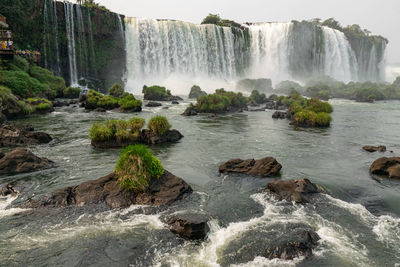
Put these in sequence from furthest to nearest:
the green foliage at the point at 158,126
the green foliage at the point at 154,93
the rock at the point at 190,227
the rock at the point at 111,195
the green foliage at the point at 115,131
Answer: the green foliage at the point at 154,93
the green foliage at the point at 158,126
the green foliage at the point at 115,131
the rock at the point at 111,195
the rock at the point at 190,227

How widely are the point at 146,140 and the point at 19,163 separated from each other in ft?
25.8

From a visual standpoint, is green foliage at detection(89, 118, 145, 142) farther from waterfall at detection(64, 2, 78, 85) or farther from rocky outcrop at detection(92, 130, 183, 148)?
waterfall at detection(64, 2, 78, 85)

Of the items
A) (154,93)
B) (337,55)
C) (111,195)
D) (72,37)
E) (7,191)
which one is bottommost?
(111,195)

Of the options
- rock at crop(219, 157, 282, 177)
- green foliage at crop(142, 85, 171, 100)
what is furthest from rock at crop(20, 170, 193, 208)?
green foliage at crop(142, 85, 171, 100)

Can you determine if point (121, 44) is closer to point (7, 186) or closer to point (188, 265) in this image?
point (7, 186)

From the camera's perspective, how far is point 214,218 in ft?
30.6

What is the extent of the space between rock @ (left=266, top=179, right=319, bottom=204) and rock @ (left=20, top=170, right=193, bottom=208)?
348 cm

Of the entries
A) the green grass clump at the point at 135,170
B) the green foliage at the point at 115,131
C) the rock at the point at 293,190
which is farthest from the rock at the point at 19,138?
the rock at the point at 293,190

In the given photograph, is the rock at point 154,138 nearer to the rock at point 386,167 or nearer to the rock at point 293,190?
the rock at point 293,190

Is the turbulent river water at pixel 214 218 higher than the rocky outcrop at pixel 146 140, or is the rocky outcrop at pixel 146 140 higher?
the rocky outcrop at pixel 146 140

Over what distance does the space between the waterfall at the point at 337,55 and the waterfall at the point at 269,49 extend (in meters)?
13.2

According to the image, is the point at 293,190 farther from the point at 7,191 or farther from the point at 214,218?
the point at 7,191

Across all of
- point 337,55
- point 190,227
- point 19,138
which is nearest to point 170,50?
point 19,138

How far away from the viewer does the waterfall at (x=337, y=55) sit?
86.6 m
